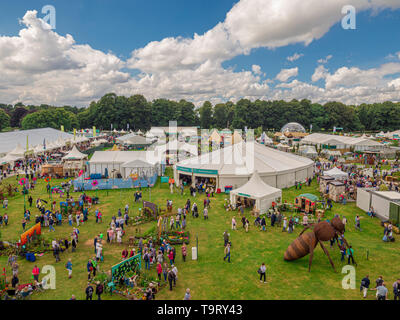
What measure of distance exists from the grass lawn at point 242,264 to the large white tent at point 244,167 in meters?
6.12

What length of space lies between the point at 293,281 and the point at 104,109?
94775 millimetres

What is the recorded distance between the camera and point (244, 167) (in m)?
26.5

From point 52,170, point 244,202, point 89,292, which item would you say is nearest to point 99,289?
point 89,292

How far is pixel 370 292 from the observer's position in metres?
10.7

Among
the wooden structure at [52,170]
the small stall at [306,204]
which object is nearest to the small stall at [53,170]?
the wooden structure at [52,170]

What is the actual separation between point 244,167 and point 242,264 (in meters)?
14.2

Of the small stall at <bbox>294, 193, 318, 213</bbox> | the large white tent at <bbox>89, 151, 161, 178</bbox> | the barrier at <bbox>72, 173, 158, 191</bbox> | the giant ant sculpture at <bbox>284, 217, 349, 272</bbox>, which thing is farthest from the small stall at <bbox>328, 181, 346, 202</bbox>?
the large white tent at <bbox>89, 151, 161, 178</bbox>

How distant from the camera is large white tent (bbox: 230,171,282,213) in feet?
64.8

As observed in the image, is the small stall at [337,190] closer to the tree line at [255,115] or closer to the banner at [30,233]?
the banner at [30,233]

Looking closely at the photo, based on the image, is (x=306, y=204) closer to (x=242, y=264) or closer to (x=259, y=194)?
(x=259, y=194)

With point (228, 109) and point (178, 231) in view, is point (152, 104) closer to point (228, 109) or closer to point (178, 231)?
point (228, 109)

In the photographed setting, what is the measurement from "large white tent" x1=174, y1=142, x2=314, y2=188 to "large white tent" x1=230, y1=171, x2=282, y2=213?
14.3 feet

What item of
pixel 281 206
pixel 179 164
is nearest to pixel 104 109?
pixel 179 164
